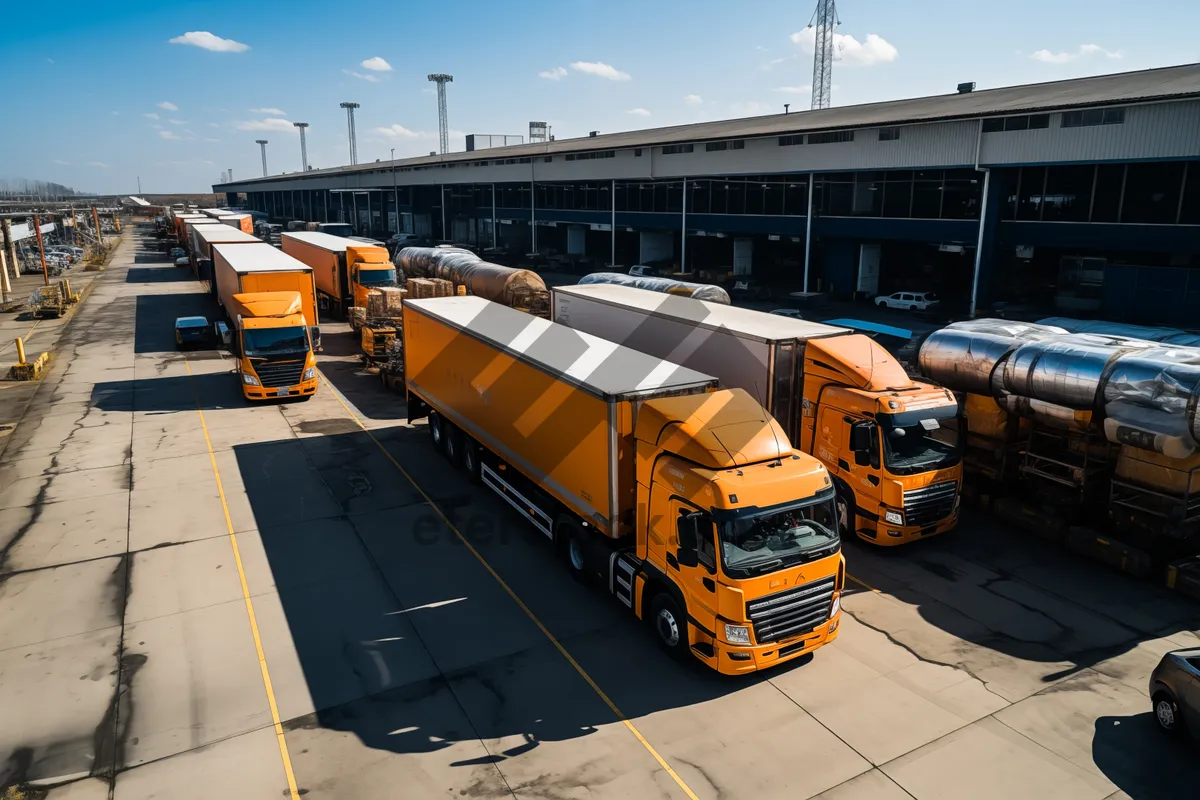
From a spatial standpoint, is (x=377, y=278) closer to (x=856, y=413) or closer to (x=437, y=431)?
(x=437, y=431)

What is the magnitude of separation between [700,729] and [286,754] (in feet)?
17.7

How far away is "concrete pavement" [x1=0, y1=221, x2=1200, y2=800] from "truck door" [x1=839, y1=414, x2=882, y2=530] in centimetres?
125

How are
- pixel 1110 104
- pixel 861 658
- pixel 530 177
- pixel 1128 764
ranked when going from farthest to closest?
pixel 530 177, pixel 1110 104, pixel 861 658, pixel 1128 764

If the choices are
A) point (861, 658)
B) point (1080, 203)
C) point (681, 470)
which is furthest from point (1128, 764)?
point (1080, 203)

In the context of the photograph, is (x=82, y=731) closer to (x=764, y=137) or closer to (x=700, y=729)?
(x=700, y=729)

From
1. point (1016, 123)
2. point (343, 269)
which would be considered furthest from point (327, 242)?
point (1016, 123)

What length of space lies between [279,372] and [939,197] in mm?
33935

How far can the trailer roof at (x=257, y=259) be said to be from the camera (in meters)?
28.6

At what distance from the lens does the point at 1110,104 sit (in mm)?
29297

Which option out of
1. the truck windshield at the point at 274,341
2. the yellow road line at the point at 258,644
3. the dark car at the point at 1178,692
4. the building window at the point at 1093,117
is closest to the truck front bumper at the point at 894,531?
the dark car at the point at 1178,692

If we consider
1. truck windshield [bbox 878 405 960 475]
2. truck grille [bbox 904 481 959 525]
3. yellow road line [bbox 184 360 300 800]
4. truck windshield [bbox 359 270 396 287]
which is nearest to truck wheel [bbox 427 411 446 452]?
yellow road line [bbox 184 360 300 800]

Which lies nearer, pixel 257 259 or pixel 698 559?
pixel 698 559

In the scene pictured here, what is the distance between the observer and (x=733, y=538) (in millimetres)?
10297

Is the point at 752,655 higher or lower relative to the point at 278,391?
lower
